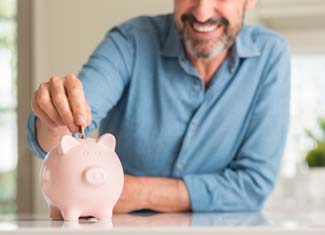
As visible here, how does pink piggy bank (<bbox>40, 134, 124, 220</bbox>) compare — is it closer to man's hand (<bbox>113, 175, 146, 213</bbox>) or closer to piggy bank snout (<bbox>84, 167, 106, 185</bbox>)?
piggy bank snout (<bbox>84, 167, 106, 185</bbox>)

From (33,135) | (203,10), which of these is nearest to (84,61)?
(203,10)

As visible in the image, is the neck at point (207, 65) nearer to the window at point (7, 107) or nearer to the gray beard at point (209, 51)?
the gray beard at point (209, 51)

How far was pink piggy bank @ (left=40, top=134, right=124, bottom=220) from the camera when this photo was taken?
0.84 meters

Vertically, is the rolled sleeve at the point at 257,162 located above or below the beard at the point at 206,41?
below

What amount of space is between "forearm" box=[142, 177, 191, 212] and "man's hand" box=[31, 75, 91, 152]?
0.33 meters

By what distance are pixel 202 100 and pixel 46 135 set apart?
461 mm

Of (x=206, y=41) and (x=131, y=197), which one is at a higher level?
(x=206, y=41)

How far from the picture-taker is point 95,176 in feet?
2.75

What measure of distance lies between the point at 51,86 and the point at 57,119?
46 mm

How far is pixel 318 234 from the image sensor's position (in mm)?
709

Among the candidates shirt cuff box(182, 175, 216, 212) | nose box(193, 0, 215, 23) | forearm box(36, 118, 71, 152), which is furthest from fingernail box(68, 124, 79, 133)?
nose box(193, 0, 215, 23)

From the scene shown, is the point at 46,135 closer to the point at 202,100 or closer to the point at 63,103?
the point at 63,103

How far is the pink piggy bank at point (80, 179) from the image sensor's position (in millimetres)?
840

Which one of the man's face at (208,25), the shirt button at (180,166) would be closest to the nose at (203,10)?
the man's face at (208,25)
